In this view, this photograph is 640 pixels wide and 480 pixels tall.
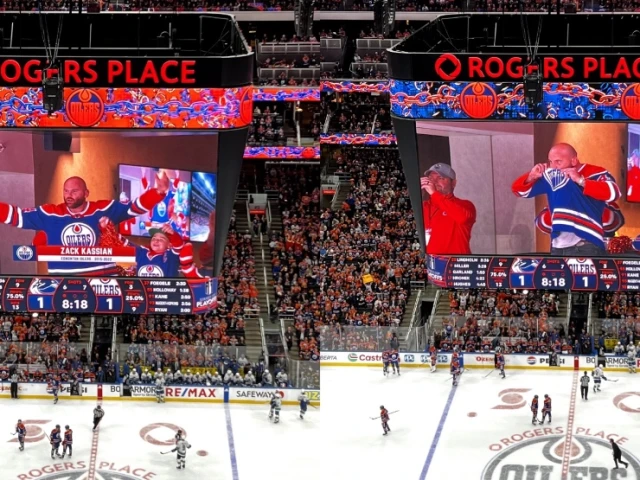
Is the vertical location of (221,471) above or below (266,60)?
below

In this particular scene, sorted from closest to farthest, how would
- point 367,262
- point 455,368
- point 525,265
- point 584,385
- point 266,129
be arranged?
1. point 525,265
2. point 584,385
3. point 455,368
4. point 367,262
5. point 266,129

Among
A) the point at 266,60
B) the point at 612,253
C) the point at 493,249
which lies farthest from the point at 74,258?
the point at 266,60

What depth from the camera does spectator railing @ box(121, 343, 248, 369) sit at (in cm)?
3938

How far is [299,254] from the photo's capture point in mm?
45656

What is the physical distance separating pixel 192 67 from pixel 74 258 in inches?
216

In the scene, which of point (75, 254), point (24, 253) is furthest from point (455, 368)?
point (24, 253)

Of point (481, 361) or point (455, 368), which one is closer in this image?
point (455, 368)

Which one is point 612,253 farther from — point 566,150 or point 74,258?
point 74,258

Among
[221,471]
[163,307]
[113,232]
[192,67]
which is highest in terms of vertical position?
[192,67]

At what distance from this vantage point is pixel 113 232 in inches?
1145

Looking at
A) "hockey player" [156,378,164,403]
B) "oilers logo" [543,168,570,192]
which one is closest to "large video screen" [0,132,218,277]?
"oilers logo" [543,168,570,192]

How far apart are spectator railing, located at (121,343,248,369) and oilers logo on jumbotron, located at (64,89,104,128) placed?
1288 cm

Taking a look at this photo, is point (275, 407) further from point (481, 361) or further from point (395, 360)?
point (481, 361)

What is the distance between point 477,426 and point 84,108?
1586 centimetres
